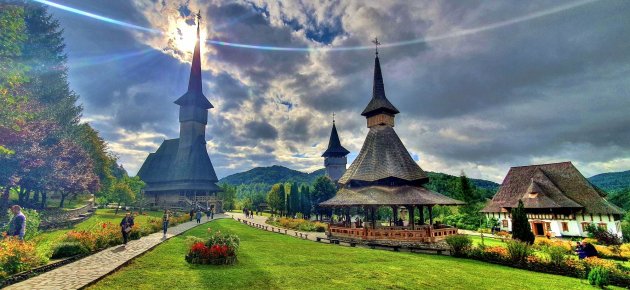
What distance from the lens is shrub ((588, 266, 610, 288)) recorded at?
41.6 ft

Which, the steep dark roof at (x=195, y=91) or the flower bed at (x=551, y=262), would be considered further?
the steep dark roof at (x=195, y=91)

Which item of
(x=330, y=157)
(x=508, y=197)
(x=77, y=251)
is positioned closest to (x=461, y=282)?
(x=77, y=251)

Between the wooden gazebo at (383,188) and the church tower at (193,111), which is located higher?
the church tower at (193,111)

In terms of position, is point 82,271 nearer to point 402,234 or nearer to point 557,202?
point 402,234

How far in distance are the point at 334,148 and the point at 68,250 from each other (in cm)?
6711

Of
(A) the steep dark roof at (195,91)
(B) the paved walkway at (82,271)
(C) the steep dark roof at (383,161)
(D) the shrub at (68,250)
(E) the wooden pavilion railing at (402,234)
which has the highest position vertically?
(A) the steep dark roof at (195,91)

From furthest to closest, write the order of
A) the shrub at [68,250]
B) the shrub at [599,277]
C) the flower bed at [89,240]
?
1. the shrub at [599,277]
2. the flower bed at [89,240]
3. the shrub at [68,250]

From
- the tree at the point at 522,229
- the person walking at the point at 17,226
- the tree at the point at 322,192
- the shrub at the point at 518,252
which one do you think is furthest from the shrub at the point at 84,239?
the tree at the point at 322,192

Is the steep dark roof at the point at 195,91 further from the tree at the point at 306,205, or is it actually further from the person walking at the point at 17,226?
the person walking at the point at 17,226

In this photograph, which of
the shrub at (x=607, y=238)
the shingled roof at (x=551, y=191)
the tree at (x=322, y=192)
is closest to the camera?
the shrub at (x=607, y=238)

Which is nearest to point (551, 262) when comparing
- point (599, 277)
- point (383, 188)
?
point (599, 277)

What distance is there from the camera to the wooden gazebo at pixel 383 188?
22.1m

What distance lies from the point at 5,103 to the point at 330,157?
64.4 meters

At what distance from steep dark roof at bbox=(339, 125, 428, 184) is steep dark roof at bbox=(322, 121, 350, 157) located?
45.7m
